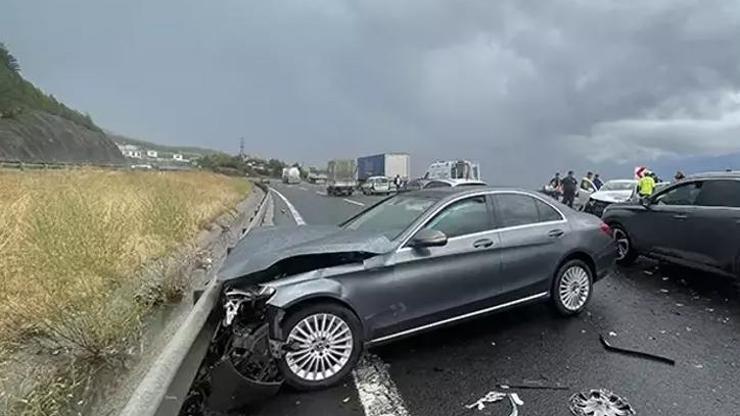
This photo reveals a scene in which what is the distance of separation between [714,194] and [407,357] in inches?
224

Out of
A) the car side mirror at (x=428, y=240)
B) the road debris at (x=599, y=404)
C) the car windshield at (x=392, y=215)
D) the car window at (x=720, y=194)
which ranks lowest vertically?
the road debris at (x=599, y=404)

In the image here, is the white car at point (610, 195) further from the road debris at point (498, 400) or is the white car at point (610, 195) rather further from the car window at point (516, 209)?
the road debris at point (498, 400)

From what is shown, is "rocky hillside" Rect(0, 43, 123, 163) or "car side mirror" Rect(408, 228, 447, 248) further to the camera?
"rocky hillside" Rect(0, 43, 123, 163)

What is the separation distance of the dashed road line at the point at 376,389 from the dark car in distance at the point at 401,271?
213mm

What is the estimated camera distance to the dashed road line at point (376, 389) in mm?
3756

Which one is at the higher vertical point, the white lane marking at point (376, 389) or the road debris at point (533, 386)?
the road debris at point (533, 386)

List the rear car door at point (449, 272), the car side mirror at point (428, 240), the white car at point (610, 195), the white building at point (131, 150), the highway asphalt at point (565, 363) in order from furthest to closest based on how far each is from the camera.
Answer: the white building at point (131, 150) < the white car at point (610, 195) < the car side mirror at point (428, 240) < the rear car door at point (449, 272) < the highway asphalt at point (565, 363)

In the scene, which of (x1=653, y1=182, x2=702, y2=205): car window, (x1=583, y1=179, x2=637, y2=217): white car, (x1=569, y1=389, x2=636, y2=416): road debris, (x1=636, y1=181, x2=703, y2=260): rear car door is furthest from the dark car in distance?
(x1=583, y1=179, x2=637, y2=217): white car

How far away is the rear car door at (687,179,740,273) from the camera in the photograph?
22.6 ft

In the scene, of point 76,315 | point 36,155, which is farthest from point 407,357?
point 36,155

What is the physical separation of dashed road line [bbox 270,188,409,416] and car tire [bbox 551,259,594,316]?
2.37 m

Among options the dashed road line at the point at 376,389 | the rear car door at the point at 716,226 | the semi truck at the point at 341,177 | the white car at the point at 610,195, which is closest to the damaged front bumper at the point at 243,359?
the dashed road line at the point at 376,389

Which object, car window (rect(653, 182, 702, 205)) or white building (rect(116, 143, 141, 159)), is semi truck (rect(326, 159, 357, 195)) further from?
white building (rect(116, 143, 141, 159))

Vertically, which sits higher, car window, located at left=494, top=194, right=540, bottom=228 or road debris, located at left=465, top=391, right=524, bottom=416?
car window, located at left=494, top=194, right=540, bottom=228
